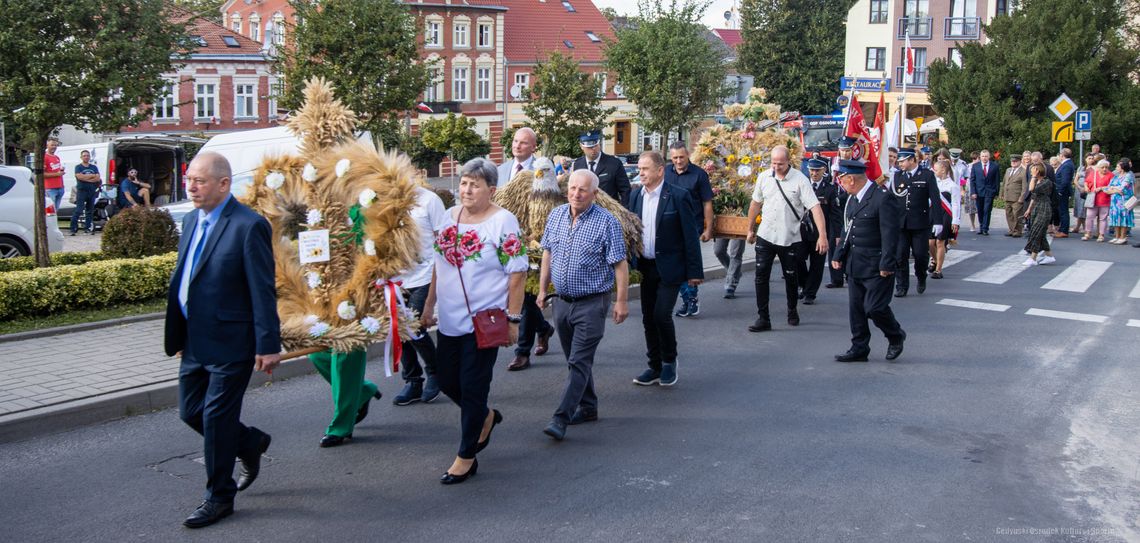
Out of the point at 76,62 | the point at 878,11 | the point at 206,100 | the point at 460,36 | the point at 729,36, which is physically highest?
the point at 729,36

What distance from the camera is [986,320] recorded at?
11.8 meters

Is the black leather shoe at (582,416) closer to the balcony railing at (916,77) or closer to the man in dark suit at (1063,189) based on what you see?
the man in dark suit at (1063,189)

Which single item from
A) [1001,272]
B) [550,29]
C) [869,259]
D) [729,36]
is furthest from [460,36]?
[869,259]

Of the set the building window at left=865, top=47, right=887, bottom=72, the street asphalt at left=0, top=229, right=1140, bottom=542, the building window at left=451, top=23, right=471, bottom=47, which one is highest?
the building window at left=451, top=23, right=471, bottom=47

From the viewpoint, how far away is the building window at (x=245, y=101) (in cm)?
5303

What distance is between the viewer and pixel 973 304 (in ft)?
42.3

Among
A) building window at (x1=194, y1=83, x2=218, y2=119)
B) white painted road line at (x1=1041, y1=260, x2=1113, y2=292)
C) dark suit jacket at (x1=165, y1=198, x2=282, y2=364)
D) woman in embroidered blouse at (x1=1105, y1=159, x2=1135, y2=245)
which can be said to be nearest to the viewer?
dark suit jacket at (x1=165, y1=198, x2=282, y2=364)

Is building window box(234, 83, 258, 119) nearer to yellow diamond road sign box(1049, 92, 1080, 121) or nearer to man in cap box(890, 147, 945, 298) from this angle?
yellow diamond road sign box(1049, 92, 1080, 121)

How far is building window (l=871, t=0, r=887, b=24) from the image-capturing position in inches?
2525

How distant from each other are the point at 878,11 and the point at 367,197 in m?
63.2

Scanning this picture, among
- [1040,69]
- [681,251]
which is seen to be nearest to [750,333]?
[681,251]

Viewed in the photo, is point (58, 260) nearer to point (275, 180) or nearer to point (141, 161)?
point (275, 180)

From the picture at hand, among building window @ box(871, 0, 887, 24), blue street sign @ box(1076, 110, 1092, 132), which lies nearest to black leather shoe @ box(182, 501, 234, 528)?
blue street sign @ box(1076, 110, 1092, 132)

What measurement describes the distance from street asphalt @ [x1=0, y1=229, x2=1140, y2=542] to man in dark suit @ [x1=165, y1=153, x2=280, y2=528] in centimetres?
39
